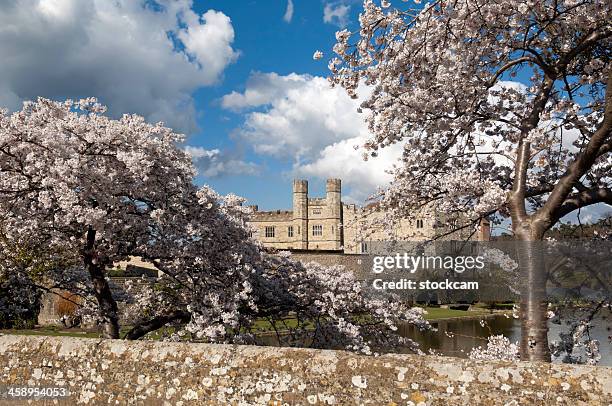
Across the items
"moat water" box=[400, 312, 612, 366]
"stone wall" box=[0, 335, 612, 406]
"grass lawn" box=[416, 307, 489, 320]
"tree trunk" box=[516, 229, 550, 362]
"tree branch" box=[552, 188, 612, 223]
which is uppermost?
"tree branch" box=[552, 188, 612, 223]

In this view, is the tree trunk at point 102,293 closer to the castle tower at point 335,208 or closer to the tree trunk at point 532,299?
the tree trunk at point 532,299

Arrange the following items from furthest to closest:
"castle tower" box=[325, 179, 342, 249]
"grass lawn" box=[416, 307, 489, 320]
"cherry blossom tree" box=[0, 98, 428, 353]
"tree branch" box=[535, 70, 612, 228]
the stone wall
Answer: "castle tower" box=[325, 179, 342, 249] → "grass lawn" box=[416, 307, 489, 320] → "cherry blossom tree" box=[0, 98, 428, 353] → "tree branch" box=[535, 70, 612, 228] → the stone wall

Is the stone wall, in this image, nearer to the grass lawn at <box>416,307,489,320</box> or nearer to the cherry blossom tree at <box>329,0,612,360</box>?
the cherry blossom tree at <box>329,0,612,360</box>

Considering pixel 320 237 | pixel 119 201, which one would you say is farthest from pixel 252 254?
pixel 320 237

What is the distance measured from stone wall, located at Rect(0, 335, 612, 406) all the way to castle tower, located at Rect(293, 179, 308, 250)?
2919 inches

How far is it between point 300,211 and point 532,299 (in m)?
74.1

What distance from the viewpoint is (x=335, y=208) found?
79.1 meters

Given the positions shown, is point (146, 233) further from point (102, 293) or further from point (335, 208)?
point (335, 208)

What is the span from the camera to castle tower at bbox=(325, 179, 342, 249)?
79.2m

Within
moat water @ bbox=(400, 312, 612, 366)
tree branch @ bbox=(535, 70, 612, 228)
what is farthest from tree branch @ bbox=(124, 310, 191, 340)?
moat water @ bbox=(400, 312, 612, 366)

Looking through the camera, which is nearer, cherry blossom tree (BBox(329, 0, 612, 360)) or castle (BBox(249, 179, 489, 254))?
cherry blossom tree (BBox(329, 0, 612, 360))

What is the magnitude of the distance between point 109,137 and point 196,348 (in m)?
4.95

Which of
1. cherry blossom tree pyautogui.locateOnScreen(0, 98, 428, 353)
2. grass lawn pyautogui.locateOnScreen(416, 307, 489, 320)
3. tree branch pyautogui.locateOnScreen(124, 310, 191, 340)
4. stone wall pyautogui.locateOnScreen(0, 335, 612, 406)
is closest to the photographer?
stone wall pyautogui.locateOnScreen(0, 335, 612, 406)

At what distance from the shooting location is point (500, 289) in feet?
37.8
